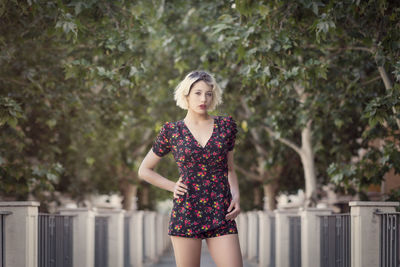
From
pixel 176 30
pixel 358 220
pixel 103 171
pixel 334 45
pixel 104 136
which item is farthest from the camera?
pixel 103 171

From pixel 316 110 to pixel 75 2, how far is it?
21.8 ft

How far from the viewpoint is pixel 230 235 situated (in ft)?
14.8

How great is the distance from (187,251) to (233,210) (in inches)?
15.6

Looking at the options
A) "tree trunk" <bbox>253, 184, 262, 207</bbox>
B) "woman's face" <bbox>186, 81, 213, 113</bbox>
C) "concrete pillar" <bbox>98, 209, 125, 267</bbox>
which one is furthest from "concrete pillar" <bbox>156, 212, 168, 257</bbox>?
"woman's face" <bbox>186, 81, 213, 113</bbox>

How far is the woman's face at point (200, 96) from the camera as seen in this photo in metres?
4.67

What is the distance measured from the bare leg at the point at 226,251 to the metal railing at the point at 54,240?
4979 mm

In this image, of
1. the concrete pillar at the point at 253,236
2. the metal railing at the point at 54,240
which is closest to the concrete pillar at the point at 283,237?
the metal railing at the point at 54,240

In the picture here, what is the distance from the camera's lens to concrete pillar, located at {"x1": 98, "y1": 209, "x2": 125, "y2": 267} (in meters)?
14.4

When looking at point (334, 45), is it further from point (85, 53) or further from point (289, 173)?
point (289, 173)

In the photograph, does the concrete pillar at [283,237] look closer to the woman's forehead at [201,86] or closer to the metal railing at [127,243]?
the metal railing at [127,243]

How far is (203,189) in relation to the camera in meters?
4.63

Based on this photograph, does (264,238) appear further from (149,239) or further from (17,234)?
(17,234)

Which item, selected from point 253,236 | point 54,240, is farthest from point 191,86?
point 253,236

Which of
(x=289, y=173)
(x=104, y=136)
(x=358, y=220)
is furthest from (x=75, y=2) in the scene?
(x=289, y=173)
